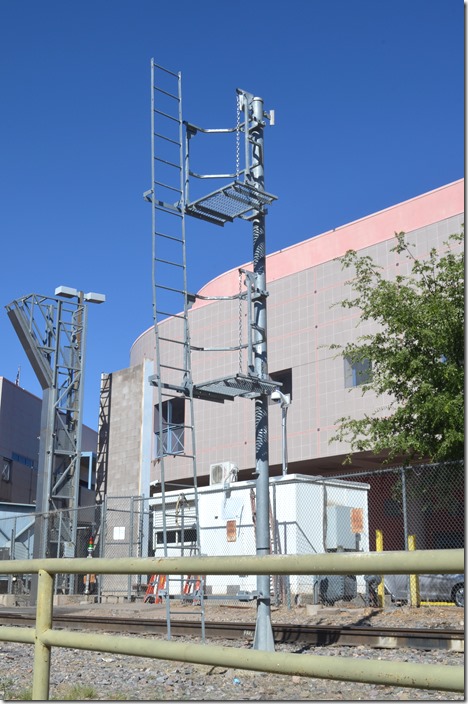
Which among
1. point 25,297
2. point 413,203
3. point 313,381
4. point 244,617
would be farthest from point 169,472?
point 244,617

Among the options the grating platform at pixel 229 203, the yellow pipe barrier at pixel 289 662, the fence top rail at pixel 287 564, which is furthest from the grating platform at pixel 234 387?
the yellow pipe barrier at pixel 289 662

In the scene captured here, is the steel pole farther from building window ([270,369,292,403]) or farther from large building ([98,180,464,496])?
building window ([270,369,292,403])

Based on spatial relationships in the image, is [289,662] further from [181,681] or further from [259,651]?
[181,681]

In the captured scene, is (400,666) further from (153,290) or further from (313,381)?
(313,381)

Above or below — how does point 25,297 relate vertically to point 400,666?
above

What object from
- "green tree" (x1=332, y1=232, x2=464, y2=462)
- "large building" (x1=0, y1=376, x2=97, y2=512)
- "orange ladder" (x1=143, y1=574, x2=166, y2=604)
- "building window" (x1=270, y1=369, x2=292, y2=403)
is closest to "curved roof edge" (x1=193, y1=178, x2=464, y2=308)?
"building window" (x1=270, y1=369, x2=292, y2=403)

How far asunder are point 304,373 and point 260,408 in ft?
97.5

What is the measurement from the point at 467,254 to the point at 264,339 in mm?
8946

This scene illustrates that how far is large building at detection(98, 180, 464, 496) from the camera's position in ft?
128

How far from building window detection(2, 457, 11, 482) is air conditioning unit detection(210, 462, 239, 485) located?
23660 mm

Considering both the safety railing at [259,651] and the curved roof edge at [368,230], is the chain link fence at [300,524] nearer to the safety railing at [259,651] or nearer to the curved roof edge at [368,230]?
the safety railing at [259,651]

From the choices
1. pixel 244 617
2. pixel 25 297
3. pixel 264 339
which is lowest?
pixel 244 617

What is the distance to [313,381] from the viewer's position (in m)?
40.8

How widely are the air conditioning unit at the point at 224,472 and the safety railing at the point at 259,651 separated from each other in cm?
2474
